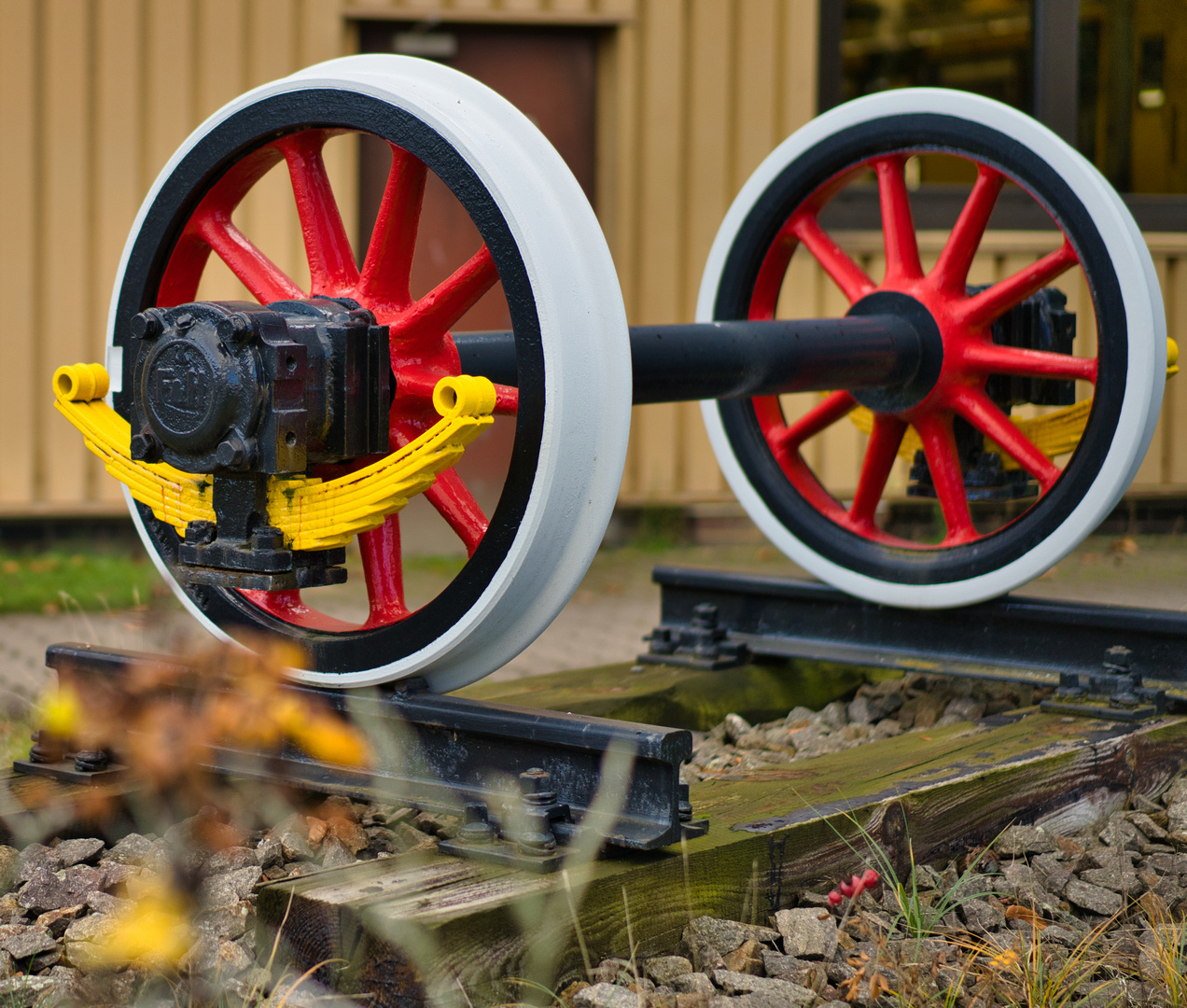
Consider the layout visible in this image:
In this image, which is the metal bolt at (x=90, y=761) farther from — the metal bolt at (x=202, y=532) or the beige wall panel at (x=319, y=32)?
the beige wall panel at (x=319, y=32)

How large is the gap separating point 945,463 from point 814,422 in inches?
13.5

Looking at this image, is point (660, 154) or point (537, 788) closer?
point (537, 788)

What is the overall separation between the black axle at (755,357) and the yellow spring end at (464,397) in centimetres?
34

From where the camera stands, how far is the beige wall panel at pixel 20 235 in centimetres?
638

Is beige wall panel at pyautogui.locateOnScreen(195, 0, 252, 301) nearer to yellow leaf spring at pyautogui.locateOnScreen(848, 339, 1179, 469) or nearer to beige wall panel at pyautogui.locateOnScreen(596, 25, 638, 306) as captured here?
beige wall panel at pyautogui.locateOnScreen(596, 25, 638, 306)

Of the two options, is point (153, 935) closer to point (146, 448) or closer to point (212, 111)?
point (146, 448)

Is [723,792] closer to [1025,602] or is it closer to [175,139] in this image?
[1025,602]

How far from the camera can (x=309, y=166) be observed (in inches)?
105

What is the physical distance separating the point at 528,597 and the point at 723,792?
1.54ft

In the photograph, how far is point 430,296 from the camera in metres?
2.49

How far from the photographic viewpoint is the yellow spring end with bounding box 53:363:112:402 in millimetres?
2559

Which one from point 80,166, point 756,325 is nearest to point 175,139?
point 80,166

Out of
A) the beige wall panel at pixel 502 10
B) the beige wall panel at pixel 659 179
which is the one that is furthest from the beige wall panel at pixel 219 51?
the beige wall panel at pixel 659 179

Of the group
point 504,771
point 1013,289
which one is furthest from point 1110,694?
point 504,771
